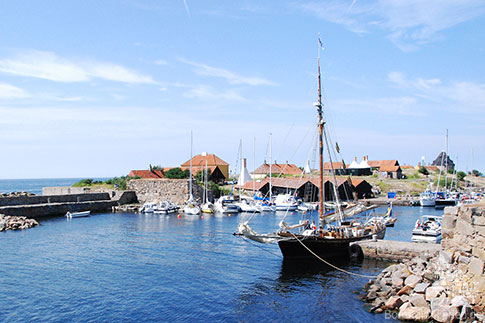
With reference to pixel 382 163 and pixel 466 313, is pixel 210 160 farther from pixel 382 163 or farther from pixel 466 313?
pixel 466 313

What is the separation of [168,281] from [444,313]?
14.0m

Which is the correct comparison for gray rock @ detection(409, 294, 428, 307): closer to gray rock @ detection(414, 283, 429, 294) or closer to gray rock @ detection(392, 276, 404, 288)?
gray rock @ detection(414, 283, 429, 294)

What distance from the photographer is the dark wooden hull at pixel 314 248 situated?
A: 2700cm

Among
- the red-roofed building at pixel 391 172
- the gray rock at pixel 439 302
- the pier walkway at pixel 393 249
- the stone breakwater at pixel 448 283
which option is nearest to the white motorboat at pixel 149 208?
the pier walkway at pixel 393 249

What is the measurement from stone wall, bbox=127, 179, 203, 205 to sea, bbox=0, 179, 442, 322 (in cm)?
3022

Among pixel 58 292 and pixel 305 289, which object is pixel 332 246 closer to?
pixel 305 289

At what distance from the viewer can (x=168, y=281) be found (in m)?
22.8

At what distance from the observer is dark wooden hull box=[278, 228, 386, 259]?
2700cm

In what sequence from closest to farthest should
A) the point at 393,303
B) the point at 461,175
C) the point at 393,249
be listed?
the point at 393,303 < the point at 393,249 < the point at 461,175

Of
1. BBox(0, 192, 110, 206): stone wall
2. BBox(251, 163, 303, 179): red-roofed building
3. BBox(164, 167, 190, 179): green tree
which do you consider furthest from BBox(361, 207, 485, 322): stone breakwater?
BBox(251, 163, 303, 179): red-roofed building

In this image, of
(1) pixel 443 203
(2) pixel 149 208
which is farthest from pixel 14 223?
(1) pixel 443 203

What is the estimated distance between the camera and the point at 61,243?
35125mm

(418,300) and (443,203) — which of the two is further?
(443,203)

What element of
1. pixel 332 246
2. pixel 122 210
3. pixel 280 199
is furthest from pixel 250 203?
pixel 332 246
